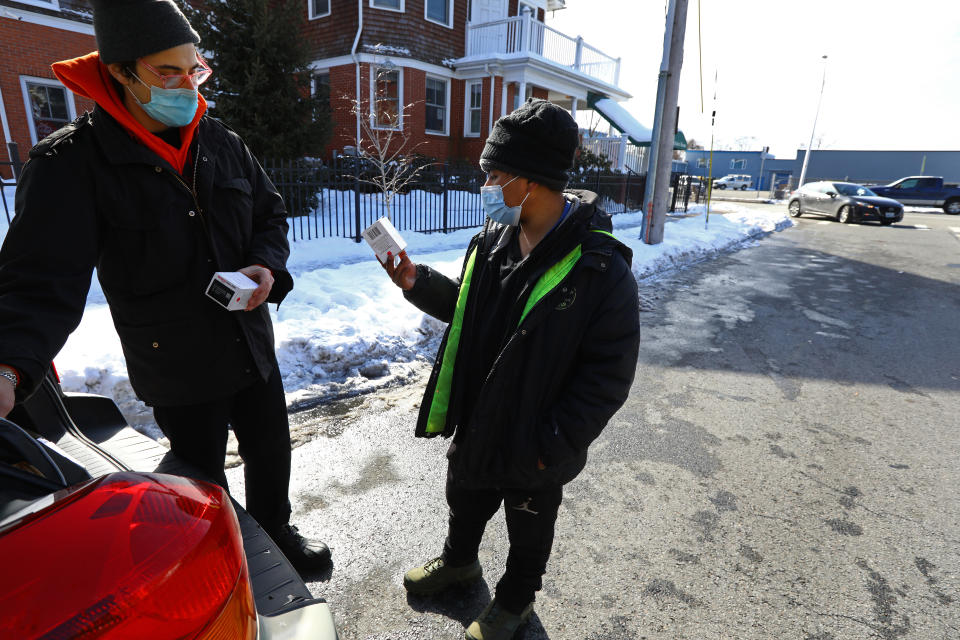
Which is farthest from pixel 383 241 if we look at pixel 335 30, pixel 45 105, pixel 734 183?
pixel 734 183

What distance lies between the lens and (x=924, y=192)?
Answer: 2664 cm

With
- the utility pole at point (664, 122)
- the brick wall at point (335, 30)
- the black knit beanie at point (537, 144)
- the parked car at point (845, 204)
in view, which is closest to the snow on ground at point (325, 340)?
the black knit beanie at point (537, 144)

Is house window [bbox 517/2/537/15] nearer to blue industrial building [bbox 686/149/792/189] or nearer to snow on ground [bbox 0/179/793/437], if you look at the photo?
snow on ground [bbox 0/179/793/437]

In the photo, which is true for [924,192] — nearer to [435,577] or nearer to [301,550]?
[435,577]

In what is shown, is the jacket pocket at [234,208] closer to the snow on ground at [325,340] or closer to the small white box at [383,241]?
the small white box at [383,241]

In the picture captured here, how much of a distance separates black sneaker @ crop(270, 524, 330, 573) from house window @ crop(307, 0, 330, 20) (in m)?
17.5

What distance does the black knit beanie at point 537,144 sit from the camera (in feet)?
5.66

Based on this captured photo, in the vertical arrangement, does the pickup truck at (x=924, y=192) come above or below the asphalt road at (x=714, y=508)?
above

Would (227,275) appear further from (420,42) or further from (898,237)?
(898,237)

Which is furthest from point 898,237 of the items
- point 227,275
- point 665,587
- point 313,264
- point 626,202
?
point 227,275

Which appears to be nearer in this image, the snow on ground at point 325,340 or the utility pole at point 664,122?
the snow on ground at point 325,340

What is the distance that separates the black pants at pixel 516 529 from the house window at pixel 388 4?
16.4 metres

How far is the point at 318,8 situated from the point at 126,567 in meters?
19.1

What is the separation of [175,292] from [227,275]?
190 millimetres
